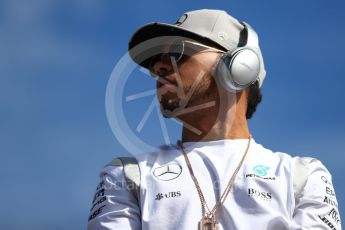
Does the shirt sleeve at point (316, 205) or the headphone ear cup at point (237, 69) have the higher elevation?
the headphone ear cup at point (237, 69)

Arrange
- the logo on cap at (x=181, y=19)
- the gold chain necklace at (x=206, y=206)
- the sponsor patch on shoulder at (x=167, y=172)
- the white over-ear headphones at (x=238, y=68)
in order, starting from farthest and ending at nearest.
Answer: the logo on cap at (x=181, y=19) < the white over-ear headphones at (x=238, y=68) < the sponsor patch on shoulder at (x=167, y=172) < the gold chain necklace at (x=206, y=206)

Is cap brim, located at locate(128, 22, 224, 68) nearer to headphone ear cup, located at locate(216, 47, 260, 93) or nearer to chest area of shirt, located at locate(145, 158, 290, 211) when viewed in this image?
headphone ear cup, located at locate(216, 47, 260, 93)

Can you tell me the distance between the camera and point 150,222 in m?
6.28

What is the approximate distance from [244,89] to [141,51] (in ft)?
3.08

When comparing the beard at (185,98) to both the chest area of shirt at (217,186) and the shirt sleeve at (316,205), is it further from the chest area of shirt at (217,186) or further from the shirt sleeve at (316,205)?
the shirt sleeve at (316,205)

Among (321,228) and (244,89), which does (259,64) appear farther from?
(321,228)

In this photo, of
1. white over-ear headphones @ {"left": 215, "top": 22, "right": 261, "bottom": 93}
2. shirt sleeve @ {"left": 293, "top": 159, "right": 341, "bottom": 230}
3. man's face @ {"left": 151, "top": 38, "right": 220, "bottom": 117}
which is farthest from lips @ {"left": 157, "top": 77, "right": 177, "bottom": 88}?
shirt sleeve @ {"left": 293, "top": 159, "right": 341, "bottom": 230}

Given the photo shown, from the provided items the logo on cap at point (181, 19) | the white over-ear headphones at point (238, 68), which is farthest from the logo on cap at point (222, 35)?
the logo on cap at point (181, 19)

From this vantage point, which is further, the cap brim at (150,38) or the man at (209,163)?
the cap brim at (150,38)

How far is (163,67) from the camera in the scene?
714 centimetres

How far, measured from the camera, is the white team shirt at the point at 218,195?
248 inches

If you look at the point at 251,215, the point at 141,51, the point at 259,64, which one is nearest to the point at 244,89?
the point at 259,64

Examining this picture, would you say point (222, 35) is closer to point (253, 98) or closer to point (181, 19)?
point (181, 19)

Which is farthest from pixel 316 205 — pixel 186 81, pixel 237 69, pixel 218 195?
pixel 186 81
